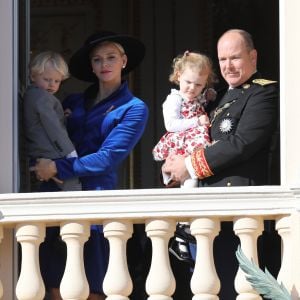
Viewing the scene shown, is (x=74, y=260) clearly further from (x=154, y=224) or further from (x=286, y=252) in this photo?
(x=286, y=252)

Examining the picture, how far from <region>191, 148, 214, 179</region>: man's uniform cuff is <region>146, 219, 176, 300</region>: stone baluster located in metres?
0.38

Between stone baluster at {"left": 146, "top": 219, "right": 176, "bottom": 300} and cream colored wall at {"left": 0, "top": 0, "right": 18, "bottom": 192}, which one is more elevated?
cream colored wall at {"left": 0, "top": 0, "right": 18, "bottom": 192}

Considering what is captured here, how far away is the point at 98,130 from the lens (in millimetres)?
8609

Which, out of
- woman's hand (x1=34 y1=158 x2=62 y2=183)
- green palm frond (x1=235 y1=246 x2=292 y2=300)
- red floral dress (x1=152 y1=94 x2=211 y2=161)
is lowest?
green palm frond (x1=235 y1=246 x2=292 y2=300)

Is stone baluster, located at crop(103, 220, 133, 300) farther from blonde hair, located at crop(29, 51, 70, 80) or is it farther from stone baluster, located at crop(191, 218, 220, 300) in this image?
blonde hair, located at crop(29, 51, 70, 80)

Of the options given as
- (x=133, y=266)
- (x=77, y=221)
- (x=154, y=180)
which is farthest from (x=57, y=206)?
(x=154, y=180)

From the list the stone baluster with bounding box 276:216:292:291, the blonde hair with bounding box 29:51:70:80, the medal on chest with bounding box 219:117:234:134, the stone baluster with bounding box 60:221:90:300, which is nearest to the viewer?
the stone baluster with bounding box 276:216:292:291

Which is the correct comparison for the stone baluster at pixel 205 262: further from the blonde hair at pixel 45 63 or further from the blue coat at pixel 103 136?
the blonde hair at pixel 45 63

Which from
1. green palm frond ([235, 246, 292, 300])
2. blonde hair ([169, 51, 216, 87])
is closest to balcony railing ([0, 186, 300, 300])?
green palm frond ([235, 246, 292, 300])

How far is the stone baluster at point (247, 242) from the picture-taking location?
791 cm

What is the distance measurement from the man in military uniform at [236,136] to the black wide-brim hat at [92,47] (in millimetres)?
Answer: 573

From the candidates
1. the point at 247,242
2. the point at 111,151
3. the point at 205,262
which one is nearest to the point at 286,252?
the point at 247,242

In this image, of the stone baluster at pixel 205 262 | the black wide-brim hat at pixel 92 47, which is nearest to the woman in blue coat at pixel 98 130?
the black wide-brim hat at pixel 92 47

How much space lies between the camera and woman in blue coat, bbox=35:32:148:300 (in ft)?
27.6
